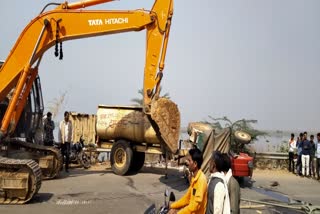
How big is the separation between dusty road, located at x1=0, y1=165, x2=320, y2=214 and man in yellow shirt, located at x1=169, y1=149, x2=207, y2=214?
397 centimetres

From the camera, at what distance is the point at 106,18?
45.0 feet

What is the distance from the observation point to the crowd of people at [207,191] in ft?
15.3

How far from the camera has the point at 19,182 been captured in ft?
33.9

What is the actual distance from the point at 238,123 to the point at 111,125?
831 centimetres

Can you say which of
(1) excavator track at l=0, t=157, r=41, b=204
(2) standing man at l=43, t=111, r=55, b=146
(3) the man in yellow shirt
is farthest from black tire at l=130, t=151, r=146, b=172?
(3) the man in yellow shirt

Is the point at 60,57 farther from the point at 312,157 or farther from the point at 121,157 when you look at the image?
the point at 312,157

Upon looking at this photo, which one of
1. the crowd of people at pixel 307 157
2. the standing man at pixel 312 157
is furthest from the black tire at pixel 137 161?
the standing man at pixel 312 157

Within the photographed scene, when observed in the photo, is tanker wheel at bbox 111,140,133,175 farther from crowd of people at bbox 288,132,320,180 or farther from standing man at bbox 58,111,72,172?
crowd of people at bbox 288,132,320,180

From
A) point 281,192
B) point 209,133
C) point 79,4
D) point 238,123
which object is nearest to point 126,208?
point 209,133

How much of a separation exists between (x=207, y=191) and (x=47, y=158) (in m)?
9.81

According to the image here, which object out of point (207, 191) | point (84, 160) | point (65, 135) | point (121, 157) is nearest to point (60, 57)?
point (65, 135)

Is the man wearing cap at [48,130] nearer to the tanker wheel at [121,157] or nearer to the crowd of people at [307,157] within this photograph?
the tanker wheel at [121,157]

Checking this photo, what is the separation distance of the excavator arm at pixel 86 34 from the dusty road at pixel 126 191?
7.13 feet

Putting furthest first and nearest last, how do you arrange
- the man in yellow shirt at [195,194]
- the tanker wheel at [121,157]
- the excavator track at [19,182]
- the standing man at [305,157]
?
the standing man at [305,157], the tanker wheel at [121,157], the excavator track at [19,182], the man in yellow shirt at [195,194]
